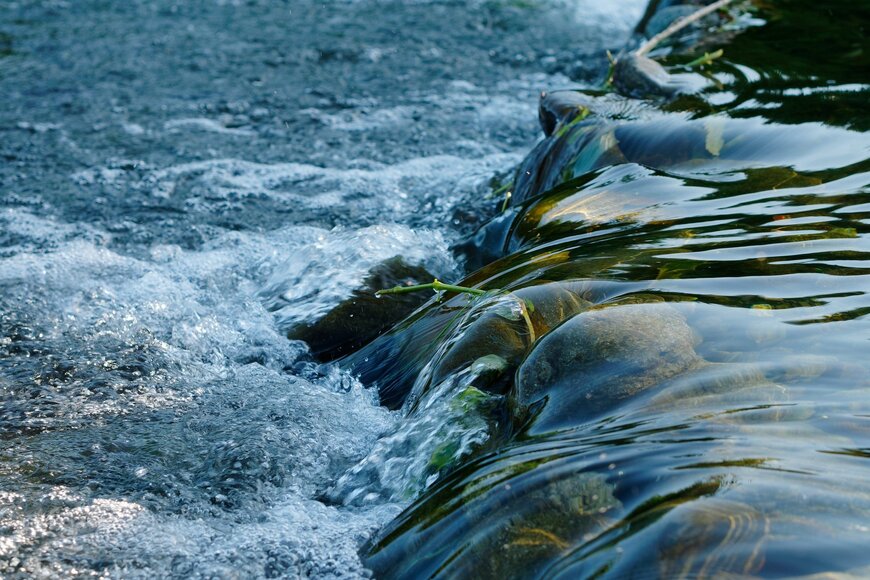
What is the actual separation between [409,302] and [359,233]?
68cm

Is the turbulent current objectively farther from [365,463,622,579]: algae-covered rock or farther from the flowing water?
[365,463,622,579]: algae-covered rock

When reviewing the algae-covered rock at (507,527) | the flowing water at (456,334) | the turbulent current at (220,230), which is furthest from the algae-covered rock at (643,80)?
the algae-covered rock at (507,527)

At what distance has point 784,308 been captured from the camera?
2.55 m

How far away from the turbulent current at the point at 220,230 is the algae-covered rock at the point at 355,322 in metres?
0.07

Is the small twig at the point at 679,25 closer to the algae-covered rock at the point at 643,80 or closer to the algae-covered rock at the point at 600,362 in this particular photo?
the algae-covered rock at the point at 643,80

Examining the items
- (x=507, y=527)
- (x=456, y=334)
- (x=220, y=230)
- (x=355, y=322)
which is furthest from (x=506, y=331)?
(x=220, y=230)

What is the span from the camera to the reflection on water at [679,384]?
1.80 metres

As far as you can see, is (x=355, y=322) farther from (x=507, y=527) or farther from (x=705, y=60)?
(x=705, y=60)

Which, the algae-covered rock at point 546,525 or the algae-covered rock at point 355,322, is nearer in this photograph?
the algae-covered rock at point 546,525

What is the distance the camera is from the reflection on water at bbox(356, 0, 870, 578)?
5.91ft

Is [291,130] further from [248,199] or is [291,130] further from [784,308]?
[784,308]

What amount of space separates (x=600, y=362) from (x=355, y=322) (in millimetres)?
1666

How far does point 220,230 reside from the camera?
5160 mm

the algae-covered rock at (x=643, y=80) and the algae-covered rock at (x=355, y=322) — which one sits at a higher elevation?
the algae-covered rock at (x=643, y=80)
